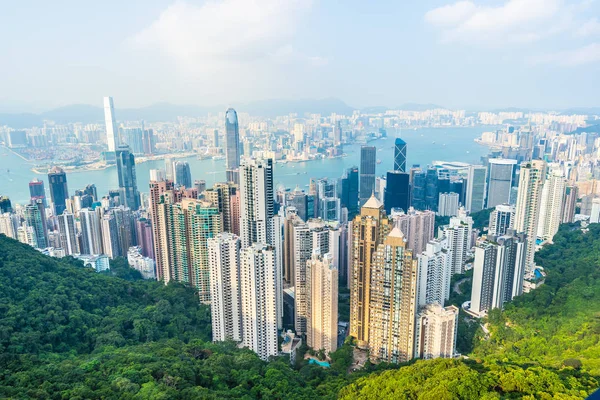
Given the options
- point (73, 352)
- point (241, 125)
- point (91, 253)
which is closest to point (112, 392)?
point (73, 352)

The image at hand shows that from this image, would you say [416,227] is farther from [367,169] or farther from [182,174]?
[182,174]

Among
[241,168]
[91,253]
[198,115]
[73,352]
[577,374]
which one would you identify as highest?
[198,115]

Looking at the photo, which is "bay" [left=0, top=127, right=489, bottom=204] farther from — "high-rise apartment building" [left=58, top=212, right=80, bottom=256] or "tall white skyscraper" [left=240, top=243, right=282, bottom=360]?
"tall white skyscraper" [left=240, top=243, right=282, bottom=360]

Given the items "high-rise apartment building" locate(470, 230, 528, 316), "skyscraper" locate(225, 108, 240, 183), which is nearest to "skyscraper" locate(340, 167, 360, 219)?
"skyscraper" locate(225, 108, 240, 183)

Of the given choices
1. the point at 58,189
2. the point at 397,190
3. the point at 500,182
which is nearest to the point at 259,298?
the point at 397,190

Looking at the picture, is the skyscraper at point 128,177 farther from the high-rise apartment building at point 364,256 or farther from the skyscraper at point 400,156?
the high-rise apartment building at point 364,256

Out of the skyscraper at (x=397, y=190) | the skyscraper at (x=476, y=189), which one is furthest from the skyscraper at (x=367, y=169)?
the skyscraper at (x=476, y=189)

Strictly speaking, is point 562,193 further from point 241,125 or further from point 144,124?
point 144,124
